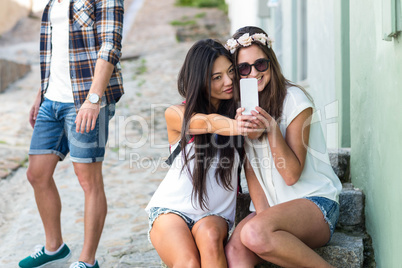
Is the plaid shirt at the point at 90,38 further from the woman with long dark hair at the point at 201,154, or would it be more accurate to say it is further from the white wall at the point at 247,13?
the white wall at the point at 247,13

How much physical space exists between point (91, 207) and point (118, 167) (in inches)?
128

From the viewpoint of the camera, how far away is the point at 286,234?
2.79 meters

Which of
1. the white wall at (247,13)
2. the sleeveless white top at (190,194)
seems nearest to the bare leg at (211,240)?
the sleeveless white top at (190,194)

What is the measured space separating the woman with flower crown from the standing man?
0.79m

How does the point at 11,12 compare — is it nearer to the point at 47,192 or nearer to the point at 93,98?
the point at 47,192

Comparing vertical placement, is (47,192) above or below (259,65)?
below

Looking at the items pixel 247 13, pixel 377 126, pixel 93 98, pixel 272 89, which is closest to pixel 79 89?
pixel 93 98

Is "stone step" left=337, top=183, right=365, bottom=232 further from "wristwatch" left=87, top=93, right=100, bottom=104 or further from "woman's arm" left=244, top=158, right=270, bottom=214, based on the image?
"wristwatch" left=87, top=93, right=100, bottom=104

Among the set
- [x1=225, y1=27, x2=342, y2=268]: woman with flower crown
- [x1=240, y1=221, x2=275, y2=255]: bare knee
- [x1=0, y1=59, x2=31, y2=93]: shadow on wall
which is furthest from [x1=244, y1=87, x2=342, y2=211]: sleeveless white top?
[x1=0, y1=59, x2=31, y2=93]: shadow on wall

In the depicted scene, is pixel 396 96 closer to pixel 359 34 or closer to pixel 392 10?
pixel 392 10

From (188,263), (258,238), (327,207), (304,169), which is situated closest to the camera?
(258,238)

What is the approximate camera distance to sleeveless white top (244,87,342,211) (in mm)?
3076

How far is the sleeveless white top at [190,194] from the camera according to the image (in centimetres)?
316

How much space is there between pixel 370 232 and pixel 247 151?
3.13 feet
